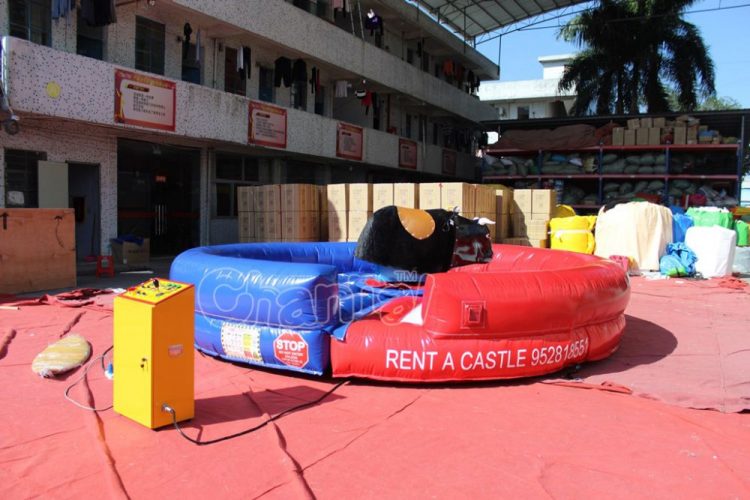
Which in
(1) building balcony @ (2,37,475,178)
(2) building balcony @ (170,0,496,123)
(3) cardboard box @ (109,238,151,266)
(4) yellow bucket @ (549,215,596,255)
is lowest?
(3) cardboard box @ (109,238,151,266)

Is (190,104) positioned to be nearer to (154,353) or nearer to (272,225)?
(272,225)

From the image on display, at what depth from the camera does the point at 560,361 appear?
209 inches

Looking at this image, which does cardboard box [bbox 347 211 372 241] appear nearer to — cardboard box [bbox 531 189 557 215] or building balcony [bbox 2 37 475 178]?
cardboard box [bbox 531 189 557 215]

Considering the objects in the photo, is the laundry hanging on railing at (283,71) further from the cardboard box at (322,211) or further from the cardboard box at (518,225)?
the cardboard box at (518,225)

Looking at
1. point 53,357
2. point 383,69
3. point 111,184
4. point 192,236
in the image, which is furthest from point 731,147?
point 53,357

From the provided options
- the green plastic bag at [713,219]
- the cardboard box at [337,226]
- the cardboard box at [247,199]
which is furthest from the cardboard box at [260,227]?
the green plastic bag at [713,219]

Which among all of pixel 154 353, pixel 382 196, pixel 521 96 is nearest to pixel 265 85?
pixel 382 196

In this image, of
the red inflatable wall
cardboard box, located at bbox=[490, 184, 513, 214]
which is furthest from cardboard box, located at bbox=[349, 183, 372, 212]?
the red inflatable wall

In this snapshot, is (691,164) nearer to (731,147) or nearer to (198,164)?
(731,147)

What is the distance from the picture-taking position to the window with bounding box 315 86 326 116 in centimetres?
2111

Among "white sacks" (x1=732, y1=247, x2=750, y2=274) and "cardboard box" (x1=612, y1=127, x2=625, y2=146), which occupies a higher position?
"cardboard box" (x1=612, y1=127, x2=625, y2=146)

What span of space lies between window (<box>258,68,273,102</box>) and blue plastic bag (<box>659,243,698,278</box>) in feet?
40.2

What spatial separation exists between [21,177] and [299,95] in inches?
388

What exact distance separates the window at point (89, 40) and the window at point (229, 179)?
4.87m
